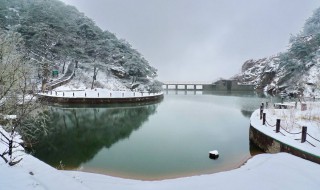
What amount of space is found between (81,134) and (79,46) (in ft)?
98.5

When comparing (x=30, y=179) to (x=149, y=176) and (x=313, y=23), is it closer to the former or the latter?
(x=149, y=176)

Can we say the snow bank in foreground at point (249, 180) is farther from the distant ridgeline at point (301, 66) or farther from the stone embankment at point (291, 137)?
the distant ridgeline at point (301, 66)

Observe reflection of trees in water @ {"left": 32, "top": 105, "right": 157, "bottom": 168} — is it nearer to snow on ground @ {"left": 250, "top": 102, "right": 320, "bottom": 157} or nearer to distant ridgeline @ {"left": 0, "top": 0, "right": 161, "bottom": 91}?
snow on ground @ {"left": 250, "top": 102, "right": 320, "bottom": 157}

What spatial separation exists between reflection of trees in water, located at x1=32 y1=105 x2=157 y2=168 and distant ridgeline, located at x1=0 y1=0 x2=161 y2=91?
19.7m

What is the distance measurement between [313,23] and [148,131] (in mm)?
51634

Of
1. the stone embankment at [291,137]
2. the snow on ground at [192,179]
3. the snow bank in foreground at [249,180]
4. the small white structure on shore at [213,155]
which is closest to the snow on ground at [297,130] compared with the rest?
the stone embankment at [291,137]

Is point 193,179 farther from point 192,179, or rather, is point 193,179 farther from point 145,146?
point 145,146

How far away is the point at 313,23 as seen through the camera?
170 ft

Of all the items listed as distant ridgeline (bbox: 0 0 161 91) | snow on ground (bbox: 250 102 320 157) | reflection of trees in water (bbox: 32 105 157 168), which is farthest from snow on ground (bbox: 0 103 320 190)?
distant ridgeline (bbox: 0 0 161 91)

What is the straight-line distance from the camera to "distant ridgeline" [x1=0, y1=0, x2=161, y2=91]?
38.7 m

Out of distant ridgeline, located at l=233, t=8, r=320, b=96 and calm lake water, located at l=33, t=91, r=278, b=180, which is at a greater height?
distant ridgeline, located at l=233, t=8, r=320, b=96

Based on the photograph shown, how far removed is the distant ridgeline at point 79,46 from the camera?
127ft

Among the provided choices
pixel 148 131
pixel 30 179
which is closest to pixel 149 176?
pixel 30 179

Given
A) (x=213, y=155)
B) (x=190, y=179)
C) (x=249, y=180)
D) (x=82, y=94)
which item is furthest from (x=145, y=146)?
(x=82, y=94)
